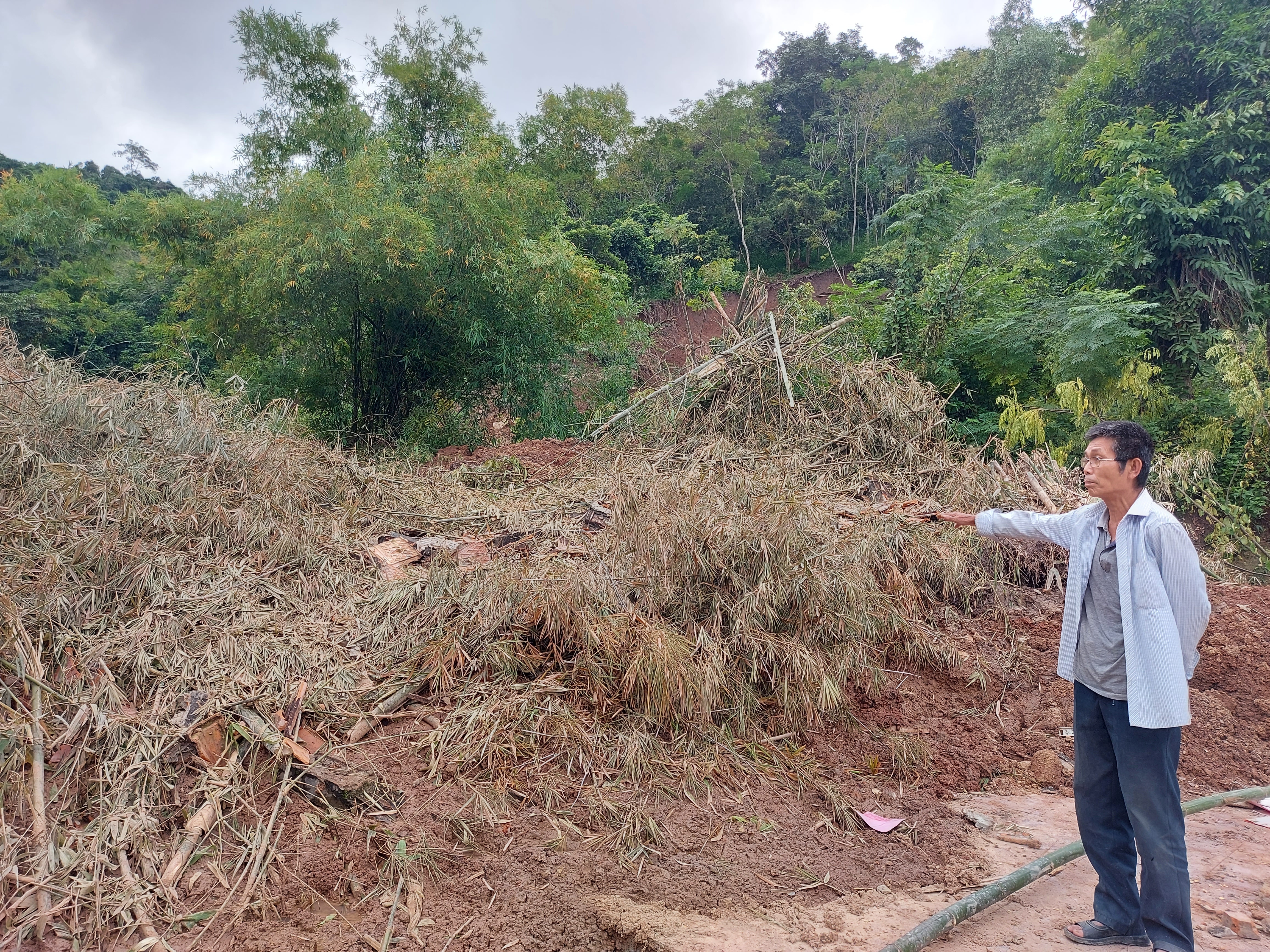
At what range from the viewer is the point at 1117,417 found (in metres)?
8.03

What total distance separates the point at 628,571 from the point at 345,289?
6402mm

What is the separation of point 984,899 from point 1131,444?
145 cm

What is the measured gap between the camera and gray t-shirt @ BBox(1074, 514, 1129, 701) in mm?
2164

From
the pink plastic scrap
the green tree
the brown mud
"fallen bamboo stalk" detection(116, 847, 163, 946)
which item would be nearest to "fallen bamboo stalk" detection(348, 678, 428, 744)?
"fallen bamboo stalk" detection(116, 847, 163, 946)

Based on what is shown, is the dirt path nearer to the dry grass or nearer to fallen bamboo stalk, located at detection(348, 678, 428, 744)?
the dry grass

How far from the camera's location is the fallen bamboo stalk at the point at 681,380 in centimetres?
727

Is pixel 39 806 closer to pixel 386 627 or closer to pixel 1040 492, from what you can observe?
pixel 386 627

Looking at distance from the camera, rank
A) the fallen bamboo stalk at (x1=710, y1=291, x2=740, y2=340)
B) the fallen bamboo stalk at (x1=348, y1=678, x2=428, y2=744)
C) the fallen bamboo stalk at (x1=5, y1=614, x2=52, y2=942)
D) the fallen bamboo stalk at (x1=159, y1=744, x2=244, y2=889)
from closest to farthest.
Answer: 1. the fallen bamboo stalk at (x1=5, y1=614, x2=52, y2=942)
2. the fallen bamboo stalk at (x1=159, y1=744, x2=244, y2=889)
3. the fallen bamboo stalk at (x1=348, y1=678, x2=428, y2=744)
4. the fallen bamboo stalk at (x1=710, y1=291, x2=740, y2=340)

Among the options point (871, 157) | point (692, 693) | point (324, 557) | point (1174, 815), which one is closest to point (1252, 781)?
point (1174, 815)

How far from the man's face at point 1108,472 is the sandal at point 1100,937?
1242 mm

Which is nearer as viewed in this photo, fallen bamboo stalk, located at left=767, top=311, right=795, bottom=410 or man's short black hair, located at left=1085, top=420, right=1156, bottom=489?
man's short black hair, located at left=1085, top=420, right=1156, bottom=489

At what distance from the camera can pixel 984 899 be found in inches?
94.9

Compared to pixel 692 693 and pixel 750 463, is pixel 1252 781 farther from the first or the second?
pixel 750 463

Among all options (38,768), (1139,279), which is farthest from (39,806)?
(1139,279)
